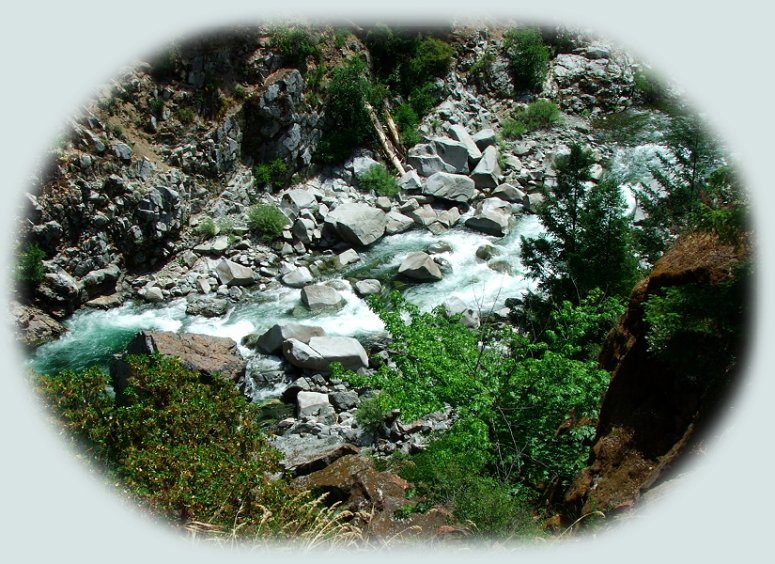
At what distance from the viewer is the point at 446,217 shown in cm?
2195

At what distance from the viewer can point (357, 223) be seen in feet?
67.5

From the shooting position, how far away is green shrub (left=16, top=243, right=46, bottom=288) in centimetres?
1650

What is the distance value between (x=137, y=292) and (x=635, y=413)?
16.1 meters

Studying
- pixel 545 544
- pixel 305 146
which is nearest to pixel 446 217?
pixel 305 146

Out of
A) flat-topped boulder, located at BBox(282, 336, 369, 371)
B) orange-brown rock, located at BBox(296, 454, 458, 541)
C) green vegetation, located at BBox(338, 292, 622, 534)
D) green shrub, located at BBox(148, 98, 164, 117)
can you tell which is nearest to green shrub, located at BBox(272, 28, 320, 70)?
green shrub, located at BBox(148, 98, 164, 117)

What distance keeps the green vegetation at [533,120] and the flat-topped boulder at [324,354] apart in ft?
52.6

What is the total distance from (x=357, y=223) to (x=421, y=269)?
11.4 ft

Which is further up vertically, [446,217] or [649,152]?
[649,152]

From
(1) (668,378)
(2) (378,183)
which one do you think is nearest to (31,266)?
(2) (378,183)

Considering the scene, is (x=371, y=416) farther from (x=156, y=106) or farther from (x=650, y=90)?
(x=650, y=90)

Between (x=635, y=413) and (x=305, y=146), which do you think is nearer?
(x=635, y=413)

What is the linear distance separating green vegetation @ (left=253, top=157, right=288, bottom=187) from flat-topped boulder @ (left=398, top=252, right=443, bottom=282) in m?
7.14

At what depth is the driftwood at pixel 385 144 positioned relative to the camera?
24.5 m

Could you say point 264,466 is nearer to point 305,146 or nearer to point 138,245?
point 138,245
